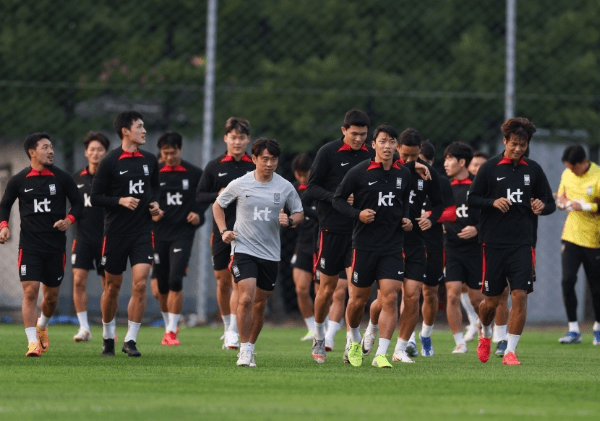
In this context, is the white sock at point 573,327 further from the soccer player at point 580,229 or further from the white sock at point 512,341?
the white sock at point 512,341

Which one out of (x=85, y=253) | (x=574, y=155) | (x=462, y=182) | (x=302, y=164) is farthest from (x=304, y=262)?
(x=574, y=155)

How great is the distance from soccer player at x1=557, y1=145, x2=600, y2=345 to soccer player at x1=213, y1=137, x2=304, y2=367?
546 centimetres

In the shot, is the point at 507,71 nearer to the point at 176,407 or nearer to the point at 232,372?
the point at 232,372

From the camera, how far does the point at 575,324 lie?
1429 cm

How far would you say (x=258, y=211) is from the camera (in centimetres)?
962

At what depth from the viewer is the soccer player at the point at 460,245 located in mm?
12391

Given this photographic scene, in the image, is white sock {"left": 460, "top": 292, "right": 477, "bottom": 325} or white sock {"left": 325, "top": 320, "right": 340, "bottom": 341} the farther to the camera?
white sock {"left": 460, "top": 292, "right": 477, "bottom": 325}

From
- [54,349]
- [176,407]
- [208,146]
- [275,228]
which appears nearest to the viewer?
[176,407]

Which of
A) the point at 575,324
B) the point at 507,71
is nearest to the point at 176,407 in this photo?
the point at 575,324

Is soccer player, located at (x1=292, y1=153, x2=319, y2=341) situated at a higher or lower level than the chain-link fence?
Result: lower

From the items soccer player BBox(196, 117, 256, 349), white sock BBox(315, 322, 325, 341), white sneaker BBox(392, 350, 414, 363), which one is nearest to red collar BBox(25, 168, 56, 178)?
soccer player BBox(196, 117, 256, 349)

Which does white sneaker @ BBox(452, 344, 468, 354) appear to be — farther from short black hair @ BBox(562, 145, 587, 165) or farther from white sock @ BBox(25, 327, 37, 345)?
white sock @ BBox(25, 327, 37, 345)

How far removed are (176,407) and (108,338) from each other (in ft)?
14.0

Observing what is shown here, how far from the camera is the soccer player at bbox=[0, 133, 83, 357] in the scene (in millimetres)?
10562
